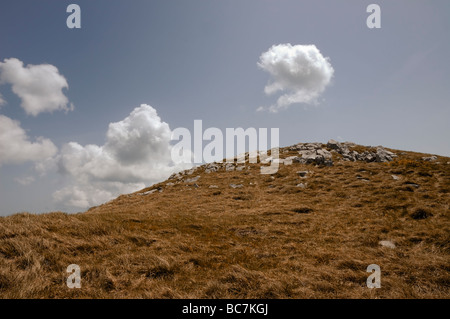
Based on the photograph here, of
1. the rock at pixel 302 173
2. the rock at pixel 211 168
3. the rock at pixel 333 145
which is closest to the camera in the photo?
the rock at pixel 302 173

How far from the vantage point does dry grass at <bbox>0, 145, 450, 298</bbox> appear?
6.94 metres

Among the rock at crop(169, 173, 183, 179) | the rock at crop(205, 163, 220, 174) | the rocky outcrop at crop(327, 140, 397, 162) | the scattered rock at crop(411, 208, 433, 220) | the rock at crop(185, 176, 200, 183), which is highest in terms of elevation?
the rocky outcrop at crop(327, 140, 397, 162)

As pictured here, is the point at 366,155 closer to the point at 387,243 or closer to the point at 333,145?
the point at 333,145

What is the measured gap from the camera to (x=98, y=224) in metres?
11.9

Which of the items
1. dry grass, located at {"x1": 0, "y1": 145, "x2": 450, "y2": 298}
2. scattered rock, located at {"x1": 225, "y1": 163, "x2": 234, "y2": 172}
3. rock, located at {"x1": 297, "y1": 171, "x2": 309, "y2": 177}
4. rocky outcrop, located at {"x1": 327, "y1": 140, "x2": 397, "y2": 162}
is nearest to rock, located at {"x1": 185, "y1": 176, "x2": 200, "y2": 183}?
scattered rock, located at {"x1": 225, "y1": 163, "x2": 234, "y2": 172}

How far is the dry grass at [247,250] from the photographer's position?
694cm

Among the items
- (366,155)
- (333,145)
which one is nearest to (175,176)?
(333,145)

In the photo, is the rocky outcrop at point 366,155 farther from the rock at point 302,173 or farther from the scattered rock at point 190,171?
the scattered rock at point 190,171

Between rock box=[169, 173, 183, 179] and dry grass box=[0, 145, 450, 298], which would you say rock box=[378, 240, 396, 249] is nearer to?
dry grass box=[0, 145, 450, 298]

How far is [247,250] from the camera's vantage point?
1088cm

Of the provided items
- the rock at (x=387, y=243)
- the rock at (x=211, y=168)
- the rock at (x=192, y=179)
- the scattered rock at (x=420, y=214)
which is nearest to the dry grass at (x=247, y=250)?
the scattered rock at (x=420, y=214)

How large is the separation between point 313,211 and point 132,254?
569 inches

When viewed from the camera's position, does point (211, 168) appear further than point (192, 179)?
Yes
